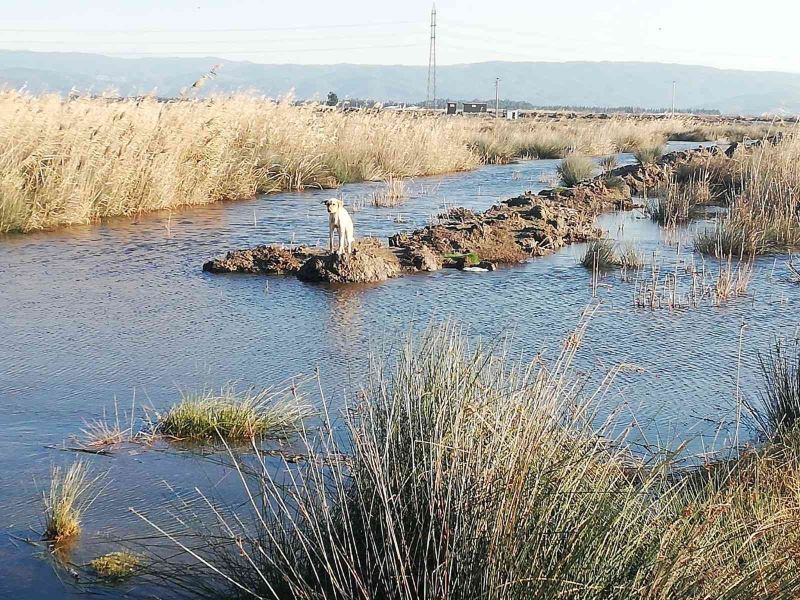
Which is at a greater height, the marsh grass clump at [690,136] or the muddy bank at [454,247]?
the marsh grass clump at [690,136]

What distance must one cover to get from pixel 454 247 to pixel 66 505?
31.3ft

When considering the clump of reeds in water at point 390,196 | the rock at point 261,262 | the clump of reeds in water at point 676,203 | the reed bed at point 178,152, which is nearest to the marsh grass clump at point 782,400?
the rock at point 261,262

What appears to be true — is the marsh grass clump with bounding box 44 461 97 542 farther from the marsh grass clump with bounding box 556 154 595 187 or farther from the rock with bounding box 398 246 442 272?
the marsh grass clump with bounding box 556 154 595 187

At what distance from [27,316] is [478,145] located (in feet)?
85.1

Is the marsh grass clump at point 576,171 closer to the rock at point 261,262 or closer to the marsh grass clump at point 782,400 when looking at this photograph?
the rock at point 261,262

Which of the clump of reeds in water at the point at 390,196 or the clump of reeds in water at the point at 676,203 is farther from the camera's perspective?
the clump of reeds in water at the point at 390,196

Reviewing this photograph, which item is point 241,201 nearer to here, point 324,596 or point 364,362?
point 364,362

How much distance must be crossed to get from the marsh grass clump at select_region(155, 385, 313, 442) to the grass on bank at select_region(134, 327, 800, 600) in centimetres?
171

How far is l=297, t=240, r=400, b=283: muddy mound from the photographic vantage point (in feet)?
38.2

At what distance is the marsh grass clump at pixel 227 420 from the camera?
19.8 ft

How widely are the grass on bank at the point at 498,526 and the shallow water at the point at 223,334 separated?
0.85 m

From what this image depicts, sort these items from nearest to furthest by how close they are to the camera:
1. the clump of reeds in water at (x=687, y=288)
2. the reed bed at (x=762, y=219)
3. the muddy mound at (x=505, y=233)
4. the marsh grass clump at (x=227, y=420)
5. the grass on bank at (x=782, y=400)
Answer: the grass on bank at (x=782, y=400) < the marsh grass clump at (x=227, y=420) < the clump of reeds in water at (x=687, y=288) < the muddy mound at (x=505, y=233) < the reed bed at (x=762, y=219)

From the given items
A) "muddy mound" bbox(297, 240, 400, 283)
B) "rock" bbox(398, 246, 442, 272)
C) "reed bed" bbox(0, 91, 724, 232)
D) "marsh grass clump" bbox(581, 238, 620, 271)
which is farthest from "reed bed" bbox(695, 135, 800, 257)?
"reed bed" bbox(0, 91, 724, 232)

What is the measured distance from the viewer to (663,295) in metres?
11.0
